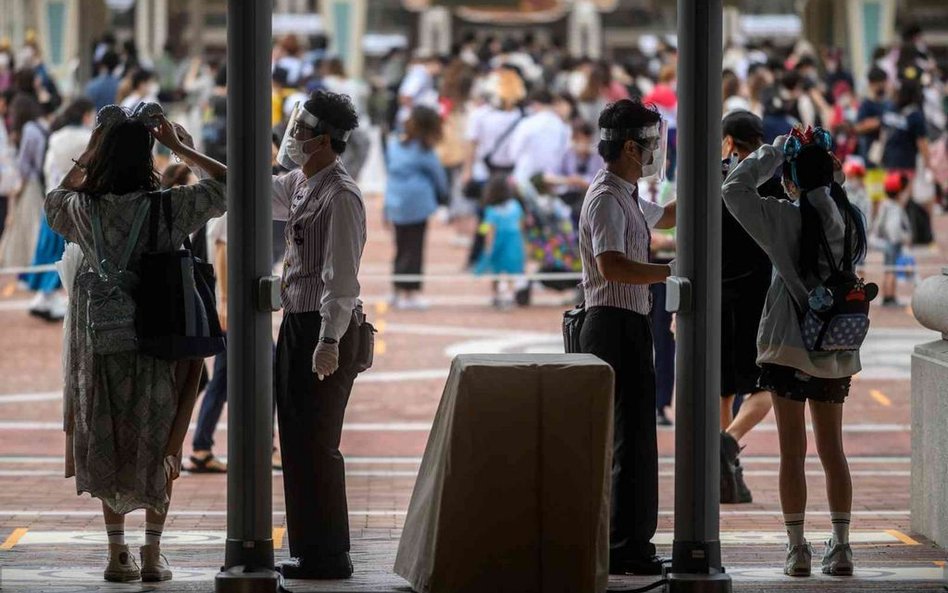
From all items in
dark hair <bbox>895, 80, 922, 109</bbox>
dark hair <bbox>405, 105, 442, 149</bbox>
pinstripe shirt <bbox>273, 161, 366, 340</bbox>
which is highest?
dark hair <bbox>895, 80, 922, 109</bbox>

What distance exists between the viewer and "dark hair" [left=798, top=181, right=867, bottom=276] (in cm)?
738

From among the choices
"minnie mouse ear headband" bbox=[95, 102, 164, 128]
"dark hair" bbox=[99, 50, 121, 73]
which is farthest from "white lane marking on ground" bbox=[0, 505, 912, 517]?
"dark hair" bbox=[99, 50, 121, 73]

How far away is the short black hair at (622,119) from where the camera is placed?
7.53m

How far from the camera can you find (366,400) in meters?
12.9

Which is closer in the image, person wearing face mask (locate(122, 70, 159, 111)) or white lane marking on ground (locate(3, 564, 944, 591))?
white lane marking on ground (locate(3, 564, 944, 591))

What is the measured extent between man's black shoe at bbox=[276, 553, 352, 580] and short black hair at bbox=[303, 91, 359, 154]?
1.61 metres

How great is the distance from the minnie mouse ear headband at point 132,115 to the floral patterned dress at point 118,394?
0.91 feet

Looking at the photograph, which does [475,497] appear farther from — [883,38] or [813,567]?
[883,38]

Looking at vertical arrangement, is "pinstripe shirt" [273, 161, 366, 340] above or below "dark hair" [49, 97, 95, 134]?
below

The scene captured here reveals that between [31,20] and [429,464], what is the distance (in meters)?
39.3

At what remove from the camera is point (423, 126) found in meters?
18.4

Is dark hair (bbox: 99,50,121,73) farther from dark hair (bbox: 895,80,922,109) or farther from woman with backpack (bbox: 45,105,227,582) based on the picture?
woman with backpack (bbox: 45,105,227,582)

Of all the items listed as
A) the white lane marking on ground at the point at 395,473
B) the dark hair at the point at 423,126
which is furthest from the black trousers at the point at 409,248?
the white lane marking on ground at the point at 395,473

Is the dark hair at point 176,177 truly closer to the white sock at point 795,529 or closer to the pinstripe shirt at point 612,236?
the pinstripe shirt at point 612,236
